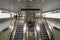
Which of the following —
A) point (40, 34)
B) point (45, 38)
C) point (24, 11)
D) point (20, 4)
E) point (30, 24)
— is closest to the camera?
point (45, 38)

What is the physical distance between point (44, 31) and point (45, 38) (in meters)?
1.21

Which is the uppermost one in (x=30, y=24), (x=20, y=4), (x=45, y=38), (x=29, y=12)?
(x=20, y=4)

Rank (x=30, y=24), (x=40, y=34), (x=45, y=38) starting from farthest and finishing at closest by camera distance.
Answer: (x=30, y=24), (x=40, y=34), (x=45, y=38)

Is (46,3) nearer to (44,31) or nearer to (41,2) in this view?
(41,2)

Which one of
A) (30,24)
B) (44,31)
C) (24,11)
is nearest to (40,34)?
(44,31)

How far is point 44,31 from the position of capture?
9.70 metres

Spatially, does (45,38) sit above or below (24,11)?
below

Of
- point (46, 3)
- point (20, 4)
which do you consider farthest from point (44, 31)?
point (20, 4)

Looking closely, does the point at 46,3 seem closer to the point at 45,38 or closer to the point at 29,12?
the point at 29,12

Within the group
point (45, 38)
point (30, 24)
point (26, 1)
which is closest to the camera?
point (45, 38)

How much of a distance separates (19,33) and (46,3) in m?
8.04

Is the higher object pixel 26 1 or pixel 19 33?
pixel 26 1

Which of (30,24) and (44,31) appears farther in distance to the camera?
(30,24)

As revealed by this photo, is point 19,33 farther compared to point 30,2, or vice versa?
point 30,2
